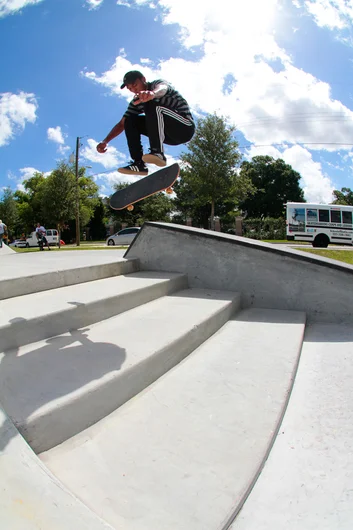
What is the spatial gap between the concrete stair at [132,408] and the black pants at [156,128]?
157 centimetres

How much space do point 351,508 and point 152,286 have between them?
2320mm

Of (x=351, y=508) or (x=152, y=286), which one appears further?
(x=152, y=286)

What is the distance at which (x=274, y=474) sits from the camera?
1.34 meters

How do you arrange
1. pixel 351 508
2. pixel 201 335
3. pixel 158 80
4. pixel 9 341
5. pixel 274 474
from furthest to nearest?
1. pixel 158 80
2. pixel 201 335
3. pixel 9 341
4. pixel 274 474
5. pixel 351 508

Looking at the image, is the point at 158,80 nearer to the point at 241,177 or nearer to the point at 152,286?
the point at 152,286

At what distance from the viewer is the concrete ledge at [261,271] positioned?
353 cm

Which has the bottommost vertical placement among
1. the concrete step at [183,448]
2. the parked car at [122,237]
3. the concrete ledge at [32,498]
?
Answer: the concrete step at [183,448]

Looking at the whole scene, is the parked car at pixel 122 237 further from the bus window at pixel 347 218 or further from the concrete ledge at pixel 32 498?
the concrete ledge at pixel 32 498

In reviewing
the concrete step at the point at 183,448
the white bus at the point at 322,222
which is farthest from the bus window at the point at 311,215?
the concrete step at the point at 183,448

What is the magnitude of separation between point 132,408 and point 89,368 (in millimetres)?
294

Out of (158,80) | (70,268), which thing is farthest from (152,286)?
(158,80)

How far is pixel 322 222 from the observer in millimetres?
18312

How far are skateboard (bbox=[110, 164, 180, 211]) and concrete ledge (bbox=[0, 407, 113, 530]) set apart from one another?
2646mm

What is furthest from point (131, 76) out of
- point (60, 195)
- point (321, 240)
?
point (60, 195)
